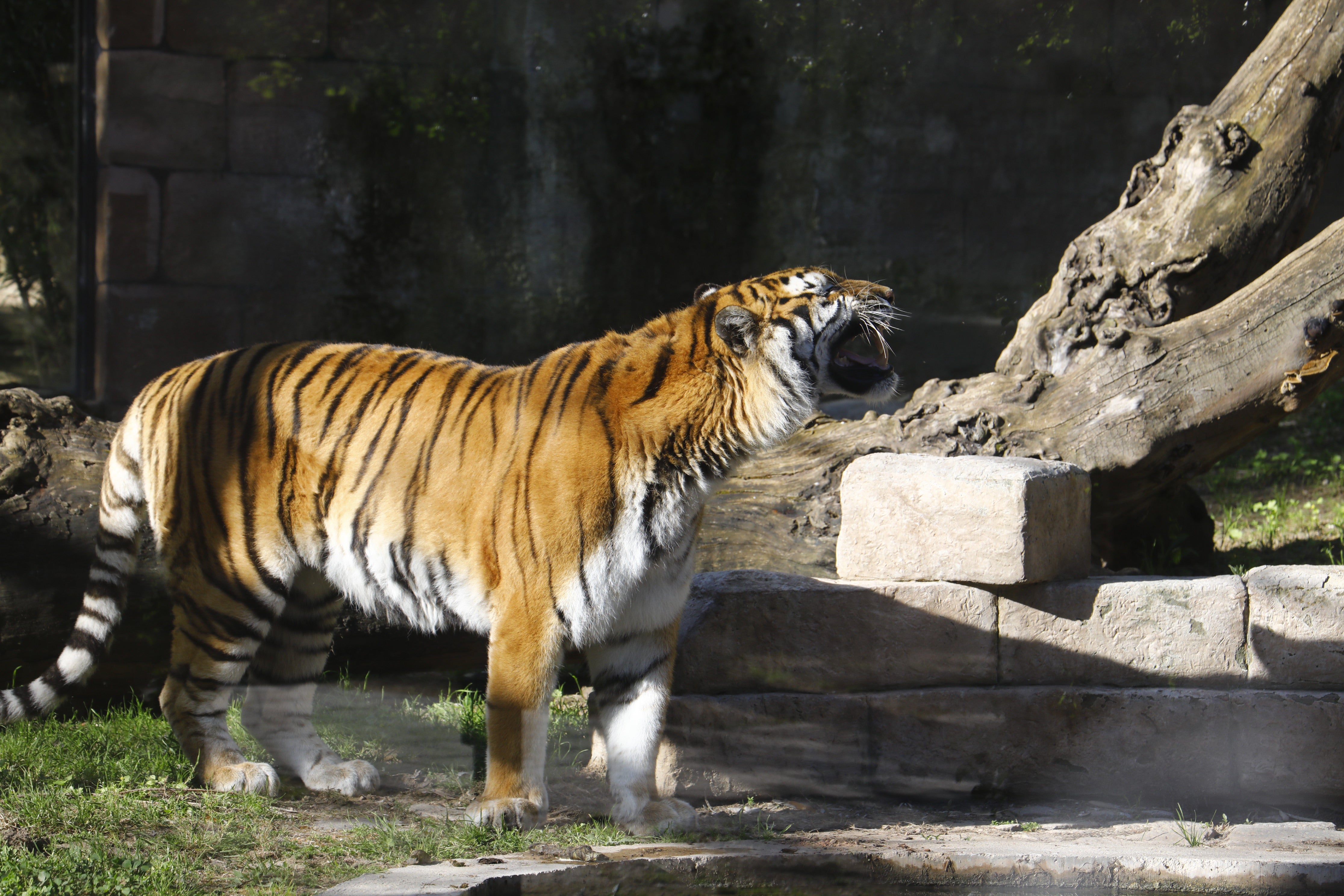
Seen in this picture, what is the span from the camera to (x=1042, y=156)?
322 inches

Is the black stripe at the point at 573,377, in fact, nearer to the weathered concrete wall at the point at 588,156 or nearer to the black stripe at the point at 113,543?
the black stripe at the point at 113,543

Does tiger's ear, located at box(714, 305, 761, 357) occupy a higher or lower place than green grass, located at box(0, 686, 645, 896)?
higher

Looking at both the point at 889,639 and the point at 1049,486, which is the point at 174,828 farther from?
the point at 1049,486

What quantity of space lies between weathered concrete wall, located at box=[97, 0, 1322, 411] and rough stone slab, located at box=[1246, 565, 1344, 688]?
436 centimetres

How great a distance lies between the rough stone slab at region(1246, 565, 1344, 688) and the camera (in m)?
3.65

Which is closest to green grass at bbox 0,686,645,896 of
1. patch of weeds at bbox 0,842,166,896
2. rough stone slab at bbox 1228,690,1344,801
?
patch of weeds at bbox 0,842,166,896

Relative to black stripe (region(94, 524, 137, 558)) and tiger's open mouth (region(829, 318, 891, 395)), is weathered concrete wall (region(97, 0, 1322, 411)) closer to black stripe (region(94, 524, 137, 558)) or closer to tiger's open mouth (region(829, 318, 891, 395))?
black stripe (region(94, 524, 137, 558))

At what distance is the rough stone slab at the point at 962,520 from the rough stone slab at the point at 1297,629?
55 centimetres

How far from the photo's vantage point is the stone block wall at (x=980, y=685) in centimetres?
371

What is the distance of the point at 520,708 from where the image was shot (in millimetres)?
3156

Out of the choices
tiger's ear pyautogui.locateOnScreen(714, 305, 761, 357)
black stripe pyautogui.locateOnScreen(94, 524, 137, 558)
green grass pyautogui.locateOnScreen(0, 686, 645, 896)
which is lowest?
green grass pyautogui.locateOnScreen(0, 686, 645, 896)

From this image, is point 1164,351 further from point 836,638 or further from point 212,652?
point 212,652

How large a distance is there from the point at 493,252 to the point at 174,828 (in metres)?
5.14

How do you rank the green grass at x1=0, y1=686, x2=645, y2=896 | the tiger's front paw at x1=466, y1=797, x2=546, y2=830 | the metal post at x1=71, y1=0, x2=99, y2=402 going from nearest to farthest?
the green grass at x1=0, y1=686, x2=645, y2=896 < the tiger's front paw at x1=466, y1=797, x2=546, y2=830 < the metal post at x1=71, y1=0, x2=99, y2=402
